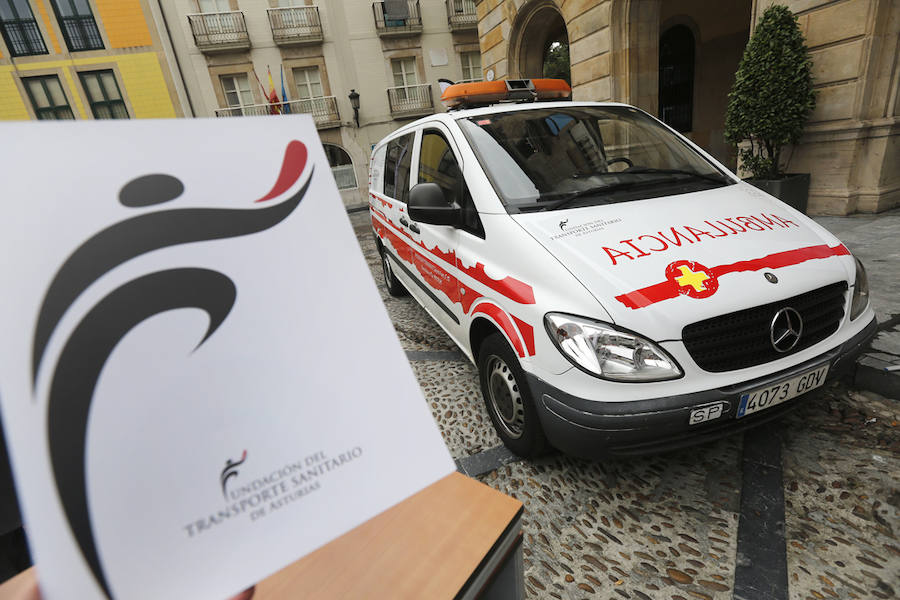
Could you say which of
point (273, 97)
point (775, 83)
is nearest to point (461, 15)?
point (273, 97)

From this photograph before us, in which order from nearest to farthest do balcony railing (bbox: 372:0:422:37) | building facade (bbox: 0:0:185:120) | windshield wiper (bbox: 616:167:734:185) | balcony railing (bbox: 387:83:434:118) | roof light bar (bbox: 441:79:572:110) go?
1. windshield wiper (bbox: 616:167:734:185)
2. roof light bar (bbox: 441:79:572:110)
3. building facade (bbox: 0:0:185:120)
4. balcony railing (bbox: 372:0:422:37)
5. balcony railing (bbox: 387:83:434:118)

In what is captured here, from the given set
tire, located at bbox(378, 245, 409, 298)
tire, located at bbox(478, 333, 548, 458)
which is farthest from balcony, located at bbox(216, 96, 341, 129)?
tire, located at bbox(478, 333, 548, 458)

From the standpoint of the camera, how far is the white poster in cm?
43

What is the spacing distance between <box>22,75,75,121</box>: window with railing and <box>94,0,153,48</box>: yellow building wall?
2.70 m

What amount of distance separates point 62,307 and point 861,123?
284 inches

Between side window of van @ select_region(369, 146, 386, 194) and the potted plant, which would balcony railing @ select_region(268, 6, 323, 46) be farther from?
the potted plant

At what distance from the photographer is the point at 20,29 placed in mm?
15922

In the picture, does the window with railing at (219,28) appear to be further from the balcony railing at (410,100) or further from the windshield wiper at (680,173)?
the windshield wiper at (680,173)

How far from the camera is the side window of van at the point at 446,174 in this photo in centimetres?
234

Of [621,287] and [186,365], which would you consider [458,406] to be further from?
[186,365]

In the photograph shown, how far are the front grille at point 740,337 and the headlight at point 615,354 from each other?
0.13m

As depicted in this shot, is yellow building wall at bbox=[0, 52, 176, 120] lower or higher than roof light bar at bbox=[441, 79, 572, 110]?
higher

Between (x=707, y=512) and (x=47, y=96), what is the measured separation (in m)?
23.7

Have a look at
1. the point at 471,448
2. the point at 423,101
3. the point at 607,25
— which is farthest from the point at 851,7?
the point at 423,101
